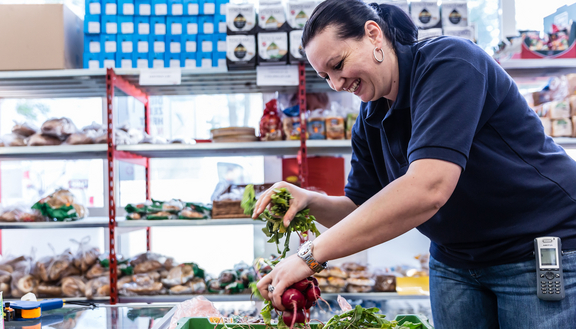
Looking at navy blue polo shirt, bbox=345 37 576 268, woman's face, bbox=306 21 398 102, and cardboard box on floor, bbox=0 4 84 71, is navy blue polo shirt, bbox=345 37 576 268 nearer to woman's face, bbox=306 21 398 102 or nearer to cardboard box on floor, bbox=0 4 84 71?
woman's face, bbox=306 21 398 102

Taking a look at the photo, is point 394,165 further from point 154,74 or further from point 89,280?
point 89,280

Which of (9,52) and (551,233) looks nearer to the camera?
(551,233)

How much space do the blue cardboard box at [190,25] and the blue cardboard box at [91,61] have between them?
573 millimetres

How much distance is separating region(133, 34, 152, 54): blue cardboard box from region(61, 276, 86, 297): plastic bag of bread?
1488 mm

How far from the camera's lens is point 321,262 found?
3.02 ft

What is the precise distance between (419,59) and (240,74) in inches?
67.3

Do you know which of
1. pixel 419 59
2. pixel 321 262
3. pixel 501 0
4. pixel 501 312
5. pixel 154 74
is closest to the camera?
pixel 321 262

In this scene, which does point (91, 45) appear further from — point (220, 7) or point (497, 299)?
point (497, 299)

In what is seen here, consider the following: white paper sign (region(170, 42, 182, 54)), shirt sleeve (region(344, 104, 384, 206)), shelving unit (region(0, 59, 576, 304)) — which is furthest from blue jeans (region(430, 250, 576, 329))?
white paper sign (region(170, 42, 182, 54))

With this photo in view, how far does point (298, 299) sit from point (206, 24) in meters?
2.13

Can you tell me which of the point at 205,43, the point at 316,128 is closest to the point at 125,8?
the point at 205,43

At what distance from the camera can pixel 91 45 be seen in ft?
8.67

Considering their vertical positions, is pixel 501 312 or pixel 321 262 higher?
pixel 321 262

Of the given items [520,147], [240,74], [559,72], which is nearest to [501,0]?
[559,72]
